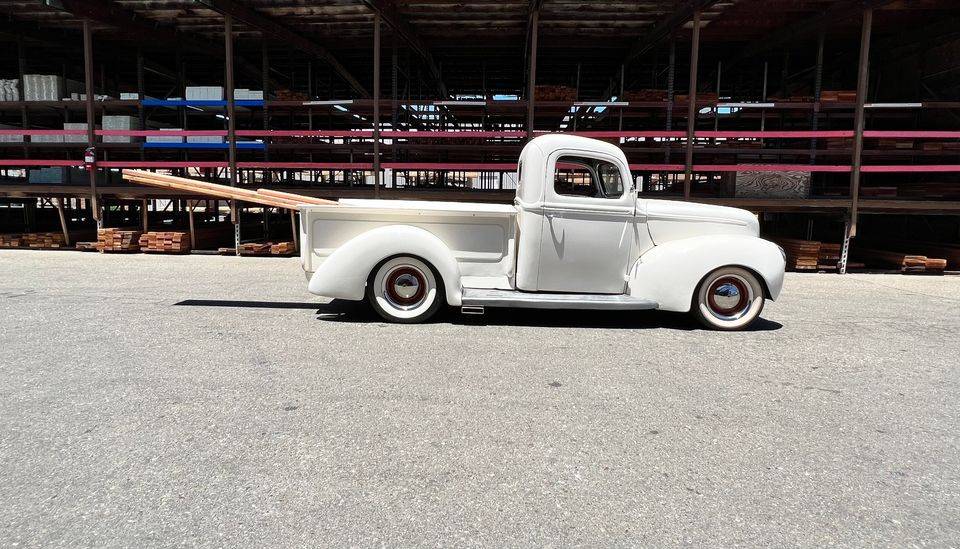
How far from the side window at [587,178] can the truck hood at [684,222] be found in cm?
41

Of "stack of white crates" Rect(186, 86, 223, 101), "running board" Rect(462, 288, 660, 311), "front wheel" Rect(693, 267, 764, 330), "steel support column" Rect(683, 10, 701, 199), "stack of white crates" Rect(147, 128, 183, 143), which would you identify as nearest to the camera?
"running board" Rect(462, 288, 660, 311)

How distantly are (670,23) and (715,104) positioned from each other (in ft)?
6.39

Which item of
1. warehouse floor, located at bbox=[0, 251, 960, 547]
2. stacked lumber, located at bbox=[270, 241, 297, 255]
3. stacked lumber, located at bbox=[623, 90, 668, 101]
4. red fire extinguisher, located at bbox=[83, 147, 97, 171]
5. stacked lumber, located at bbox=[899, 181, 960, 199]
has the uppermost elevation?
stacked lumber, located at bbox=[623, 90, 668, 101]

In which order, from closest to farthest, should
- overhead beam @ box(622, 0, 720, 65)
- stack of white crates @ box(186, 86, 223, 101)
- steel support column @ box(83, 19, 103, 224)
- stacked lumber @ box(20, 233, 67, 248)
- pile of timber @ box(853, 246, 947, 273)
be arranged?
1. overhead beam @ box(622, 0, 720, 65)
2. pile of timber @ box(853, 246, 947, 273)
3. steel support column @ box(83, 19, 103, 224)
4. stacked lumber @ box(20, 233, 67, 248)
5. stack of white crates @ box(186, 86, 223, 101)

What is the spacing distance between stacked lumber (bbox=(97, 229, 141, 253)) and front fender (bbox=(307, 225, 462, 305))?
8.52 meters

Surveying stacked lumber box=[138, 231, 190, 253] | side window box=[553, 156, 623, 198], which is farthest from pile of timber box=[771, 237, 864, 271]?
stacked lumber box=[138, 231, 190, 253]

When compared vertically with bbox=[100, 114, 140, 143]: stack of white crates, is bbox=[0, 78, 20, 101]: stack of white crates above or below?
above

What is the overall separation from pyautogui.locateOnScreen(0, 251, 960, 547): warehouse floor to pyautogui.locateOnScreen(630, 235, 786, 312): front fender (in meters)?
0.42

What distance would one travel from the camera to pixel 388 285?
593 cm

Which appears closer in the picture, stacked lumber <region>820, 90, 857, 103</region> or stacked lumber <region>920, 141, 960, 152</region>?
stacked lumber <region>920, 141, 960, 152</region>

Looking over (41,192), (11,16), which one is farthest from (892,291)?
(11,16)

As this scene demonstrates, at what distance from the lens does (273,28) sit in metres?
12.6

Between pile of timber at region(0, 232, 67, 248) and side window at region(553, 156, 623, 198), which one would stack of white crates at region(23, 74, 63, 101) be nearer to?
pile of timber at region(0, 232, 67, 248)

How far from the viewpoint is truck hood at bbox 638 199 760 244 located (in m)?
6.08
